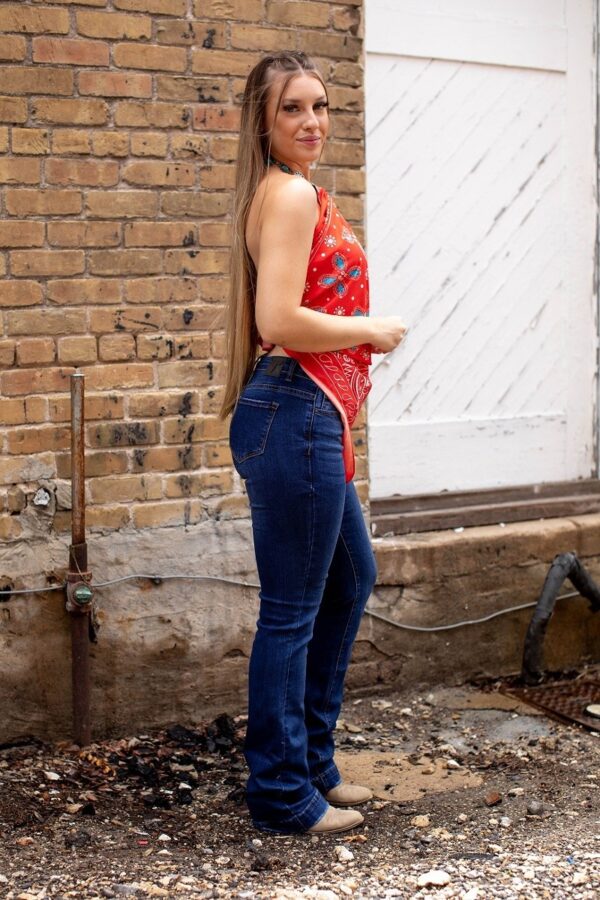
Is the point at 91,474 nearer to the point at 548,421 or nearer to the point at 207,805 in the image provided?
the point at 207,805

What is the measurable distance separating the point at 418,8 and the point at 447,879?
3.48 meters

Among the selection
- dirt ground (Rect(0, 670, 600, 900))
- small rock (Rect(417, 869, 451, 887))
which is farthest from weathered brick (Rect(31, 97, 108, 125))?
small rock (Rect(417, 869, 451, 887))

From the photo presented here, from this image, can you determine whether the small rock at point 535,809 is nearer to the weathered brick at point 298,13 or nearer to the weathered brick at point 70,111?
the weathered brick at point 70,111

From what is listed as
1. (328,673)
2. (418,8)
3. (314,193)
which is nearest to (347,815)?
(328,673)

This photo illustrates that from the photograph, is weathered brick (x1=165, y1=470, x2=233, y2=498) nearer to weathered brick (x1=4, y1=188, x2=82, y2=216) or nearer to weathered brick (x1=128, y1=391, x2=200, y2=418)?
weathered brick (x1=128, y1=391, x2=200, y2=418)

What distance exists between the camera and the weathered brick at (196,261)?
4.06 m

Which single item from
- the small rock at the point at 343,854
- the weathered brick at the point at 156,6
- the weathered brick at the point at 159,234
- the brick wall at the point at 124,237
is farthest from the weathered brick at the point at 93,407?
the small rock at the point at 343,854

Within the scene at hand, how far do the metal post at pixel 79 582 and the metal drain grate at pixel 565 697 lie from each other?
181 centimetres

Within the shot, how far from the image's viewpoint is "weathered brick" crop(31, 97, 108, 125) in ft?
12.5

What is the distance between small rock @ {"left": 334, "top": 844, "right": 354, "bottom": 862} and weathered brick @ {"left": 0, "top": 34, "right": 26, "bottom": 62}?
2.77 metres

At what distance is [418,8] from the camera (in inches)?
185

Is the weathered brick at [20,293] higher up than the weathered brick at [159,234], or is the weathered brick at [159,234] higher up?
the weathered brick at [159,234]

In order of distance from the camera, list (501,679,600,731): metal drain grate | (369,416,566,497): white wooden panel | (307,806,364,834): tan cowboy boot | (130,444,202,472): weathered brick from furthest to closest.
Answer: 1. (369,416,566,497): white wooden panel
2. (501,679,600,731): metal drain grate
3. (130,444,202,472): weathered brick
4. (307,806,364,834): tan cowboy boot

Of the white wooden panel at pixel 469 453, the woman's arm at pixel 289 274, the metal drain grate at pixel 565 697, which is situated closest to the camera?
the woman's arm at pixel 289 274
